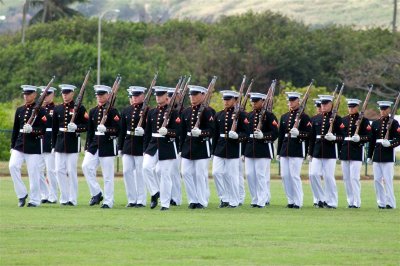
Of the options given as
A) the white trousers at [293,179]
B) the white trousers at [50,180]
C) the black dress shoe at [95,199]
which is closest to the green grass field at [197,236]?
the black dress shoe at [95,199]

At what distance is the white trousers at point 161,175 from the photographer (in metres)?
23.5

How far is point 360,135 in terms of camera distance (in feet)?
83.6

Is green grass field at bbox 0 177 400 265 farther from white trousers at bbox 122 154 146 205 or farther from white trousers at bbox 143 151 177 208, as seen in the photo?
white trousers at bbox 122 154 146 205

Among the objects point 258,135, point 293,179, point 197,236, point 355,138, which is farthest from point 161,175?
point 197,236

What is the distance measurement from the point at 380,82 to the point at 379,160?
45.2 metres

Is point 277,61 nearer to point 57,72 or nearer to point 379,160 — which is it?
point 57,72

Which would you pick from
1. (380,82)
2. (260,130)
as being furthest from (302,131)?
(380,82)

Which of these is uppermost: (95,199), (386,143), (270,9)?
(386,143)

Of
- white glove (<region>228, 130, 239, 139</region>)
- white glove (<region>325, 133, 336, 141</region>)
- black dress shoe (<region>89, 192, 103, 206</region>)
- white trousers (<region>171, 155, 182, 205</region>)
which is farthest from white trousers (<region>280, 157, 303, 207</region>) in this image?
black dress shoe (<region>89, 192, 103, 206</region>)

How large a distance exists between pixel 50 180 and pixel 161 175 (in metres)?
2.64

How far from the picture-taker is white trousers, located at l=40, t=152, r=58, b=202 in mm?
25266

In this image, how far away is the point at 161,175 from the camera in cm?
2361

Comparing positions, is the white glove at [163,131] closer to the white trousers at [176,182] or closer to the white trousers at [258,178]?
the white trousers at [176,182]

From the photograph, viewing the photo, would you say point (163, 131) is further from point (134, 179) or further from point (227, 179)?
point (227, 179)
